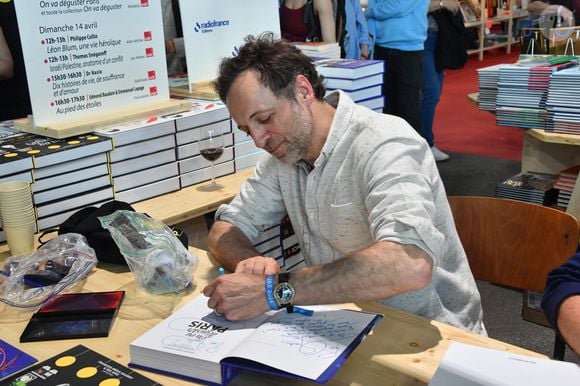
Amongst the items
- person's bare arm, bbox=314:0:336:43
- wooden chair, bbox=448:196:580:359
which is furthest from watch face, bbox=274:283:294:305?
person's bare arm, bbox=314:0:336:43

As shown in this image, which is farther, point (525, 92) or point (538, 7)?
point (538, 7)

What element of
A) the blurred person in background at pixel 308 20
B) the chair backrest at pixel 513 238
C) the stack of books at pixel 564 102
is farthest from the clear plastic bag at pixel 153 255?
the blurred person in background at pixel 308 20

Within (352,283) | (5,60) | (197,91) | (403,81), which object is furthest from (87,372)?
(403,81)

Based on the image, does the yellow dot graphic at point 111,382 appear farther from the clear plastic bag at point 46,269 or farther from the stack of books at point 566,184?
the stack of books at point 566,184

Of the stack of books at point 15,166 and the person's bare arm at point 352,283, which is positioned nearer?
the person's bare arm at point 352,283

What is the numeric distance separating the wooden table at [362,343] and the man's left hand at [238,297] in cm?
15

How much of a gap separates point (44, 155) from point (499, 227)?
1366 mm

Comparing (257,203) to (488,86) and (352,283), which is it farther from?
(488,86)

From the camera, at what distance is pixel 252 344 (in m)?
1.21

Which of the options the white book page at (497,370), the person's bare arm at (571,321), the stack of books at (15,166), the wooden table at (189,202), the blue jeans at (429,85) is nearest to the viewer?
the white book page at (497,370)

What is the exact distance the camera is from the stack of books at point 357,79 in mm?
2625

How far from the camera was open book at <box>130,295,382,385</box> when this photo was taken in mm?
1147

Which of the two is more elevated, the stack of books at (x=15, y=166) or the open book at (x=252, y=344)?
the stack of books at (x=15, y=166)

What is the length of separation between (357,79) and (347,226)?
1.09 metres
